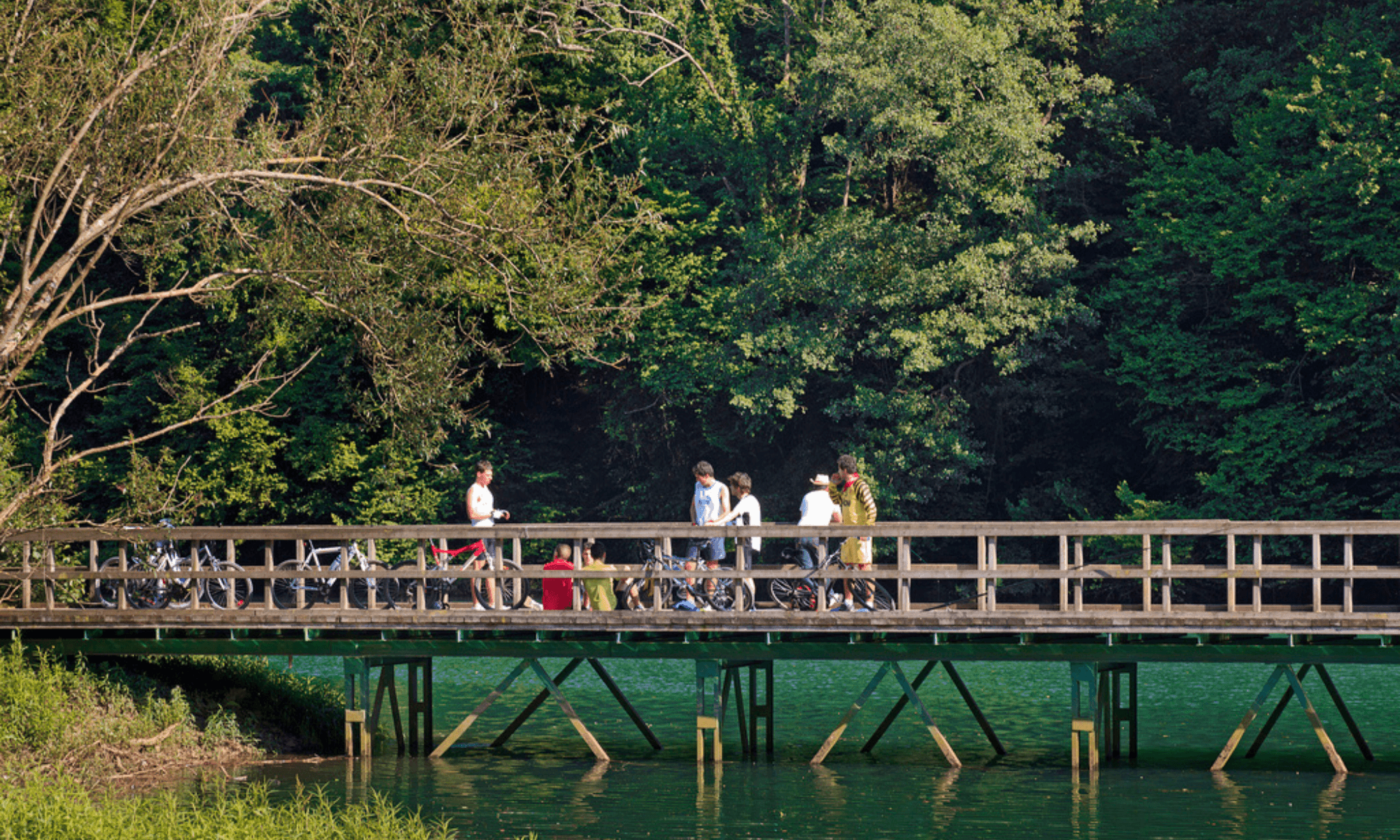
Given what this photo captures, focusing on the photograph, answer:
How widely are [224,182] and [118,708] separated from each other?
6694 millimetres

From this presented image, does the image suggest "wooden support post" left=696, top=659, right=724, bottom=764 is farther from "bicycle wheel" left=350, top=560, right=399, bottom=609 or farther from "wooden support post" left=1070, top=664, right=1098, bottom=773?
"wooden support post" left=1070, top=664, right=1098, bottom=773

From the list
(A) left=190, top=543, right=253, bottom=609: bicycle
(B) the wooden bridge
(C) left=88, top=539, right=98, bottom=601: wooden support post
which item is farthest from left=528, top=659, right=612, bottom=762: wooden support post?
(C) left=88, top=539, right=98, bottom=601: wooden support post

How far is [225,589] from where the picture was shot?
24.1 metres

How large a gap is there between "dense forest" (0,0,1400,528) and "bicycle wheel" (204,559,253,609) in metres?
8.64

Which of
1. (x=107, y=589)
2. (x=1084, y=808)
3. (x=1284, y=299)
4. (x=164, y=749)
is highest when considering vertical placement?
(x=1284, y=299)

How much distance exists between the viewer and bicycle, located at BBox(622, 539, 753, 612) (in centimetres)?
2038

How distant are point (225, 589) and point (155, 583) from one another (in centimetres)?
94

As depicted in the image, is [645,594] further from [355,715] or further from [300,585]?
[300,585]

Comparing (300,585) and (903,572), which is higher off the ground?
(903,572)

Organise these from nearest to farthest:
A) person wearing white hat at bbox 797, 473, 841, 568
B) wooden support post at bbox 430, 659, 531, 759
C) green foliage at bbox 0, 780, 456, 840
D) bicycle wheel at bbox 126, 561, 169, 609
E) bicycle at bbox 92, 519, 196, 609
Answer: green foliage at bbox 0, 780, 456, 840
person wearing white hat at bbox 797, 473, 841, 568
bicycle at bbox 92, 519, 196, 609
wooden support post at bbox 430, 659, 531, 759
bicycle wheel at bbox 126, 561, 169, 609

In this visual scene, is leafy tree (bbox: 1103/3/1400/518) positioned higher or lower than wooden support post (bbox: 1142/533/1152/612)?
higher

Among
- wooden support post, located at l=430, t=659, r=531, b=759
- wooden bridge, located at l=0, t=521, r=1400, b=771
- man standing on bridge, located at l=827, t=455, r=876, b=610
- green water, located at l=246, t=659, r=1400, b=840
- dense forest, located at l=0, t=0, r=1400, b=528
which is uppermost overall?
dense forest, located at l=0, t=0, r=1400, b=528

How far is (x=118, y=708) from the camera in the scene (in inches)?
855

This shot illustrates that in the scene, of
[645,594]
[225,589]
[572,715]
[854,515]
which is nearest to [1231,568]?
[854,515]
